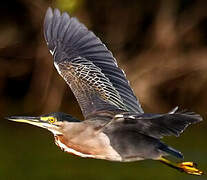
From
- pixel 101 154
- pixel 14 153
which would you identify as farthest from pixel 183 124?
pixel 14 153

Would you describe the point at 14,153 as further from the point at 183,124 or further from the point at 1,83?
the point at 183,124

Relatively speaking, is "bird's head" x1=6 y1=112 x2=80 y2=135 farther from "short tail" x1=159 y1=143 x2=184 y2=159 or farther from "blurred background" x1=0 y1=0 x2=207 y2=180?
→ "blurred background" x1=0 y1=0 x2=207 y2=180

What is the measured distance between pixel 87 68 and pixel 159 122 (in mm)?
1712

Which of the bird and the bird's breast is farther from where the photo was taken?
the bird's breast

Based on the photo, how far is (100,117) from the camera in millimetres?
6445

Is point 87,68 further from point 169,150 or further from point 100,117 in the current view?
point 169,150

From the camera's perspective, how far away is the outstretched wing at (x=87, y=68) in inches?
277

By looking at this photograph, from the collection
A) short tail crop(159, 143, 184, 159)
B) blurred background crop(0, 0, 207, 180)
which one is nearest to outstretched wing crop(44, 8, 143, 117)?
short tail crop(159, 143, 184, 159)

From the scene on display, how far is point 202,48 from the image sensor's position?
13.2m

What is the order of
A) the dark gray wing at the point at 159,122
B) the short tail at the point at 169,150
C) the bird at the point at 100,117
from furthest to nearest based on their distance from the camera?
the short tail at the point at 169,150
the bird at the point at 100,117
the dark gray wing at the point at 159,122

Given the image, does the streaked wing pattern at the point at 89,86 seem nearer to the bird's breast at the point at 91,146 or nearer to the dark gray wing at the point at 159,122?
the bird's breast at the point at 91,146

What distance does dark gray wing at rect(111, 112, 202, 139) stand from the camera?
558 centimetres

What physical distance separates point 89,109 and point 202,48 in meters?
6.68

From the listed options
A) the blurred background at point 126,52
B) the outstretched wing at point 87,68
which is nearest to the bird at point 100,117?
the outstretched wing at point 87,68
